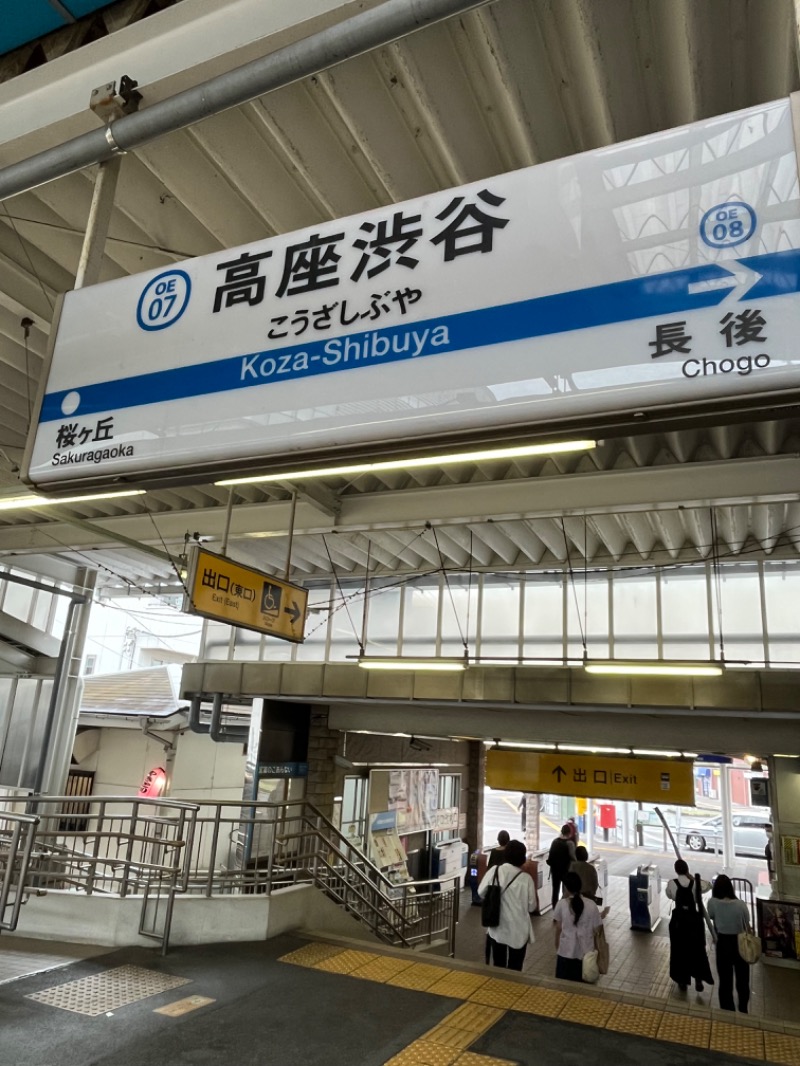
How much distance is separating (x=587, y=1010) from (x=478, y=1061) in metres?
1.32

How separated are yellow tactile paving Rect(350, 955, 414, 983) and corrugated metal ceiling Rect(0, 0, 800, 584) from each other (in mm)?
4627

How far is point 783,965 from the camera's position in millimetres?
11875

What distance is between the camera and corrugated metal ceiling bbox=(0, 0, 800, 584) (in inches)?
132

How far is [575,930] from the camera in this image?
24.0ft

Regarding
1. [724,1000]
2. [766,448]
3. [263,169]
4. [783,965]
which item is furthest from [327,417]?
[783,965]

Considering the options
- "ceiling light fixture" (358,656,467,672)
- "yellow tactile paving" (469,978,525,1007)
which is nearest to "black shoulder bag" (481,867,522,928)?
"yellow tactile paving" (469,978,525,1007)

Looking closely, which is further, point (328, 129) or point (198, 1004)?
point (198, 1004)

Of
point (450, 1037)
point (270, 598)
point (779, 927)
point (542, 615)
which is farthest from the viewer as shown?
point (542, 615)

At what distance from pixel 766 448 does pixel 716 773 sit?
1233 inches

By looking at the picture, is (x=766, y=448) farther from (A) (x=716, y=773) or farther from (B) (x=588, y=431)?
(A) (x=716, y=773)

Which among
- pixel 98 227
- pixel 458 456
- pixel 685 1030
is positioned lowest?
pixel 685 1030

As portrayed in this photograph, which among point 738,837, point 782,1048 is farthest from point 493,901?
point 738,837

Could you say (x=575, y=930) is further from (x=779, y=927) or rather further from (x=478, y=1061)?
(x=779, y=927)

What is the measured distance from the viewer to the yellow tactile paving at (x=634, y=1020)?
4707 mm
